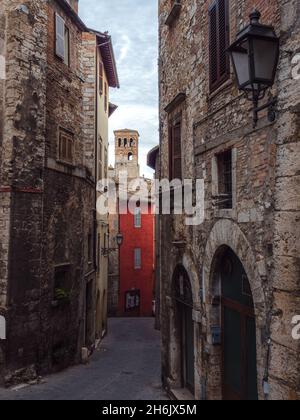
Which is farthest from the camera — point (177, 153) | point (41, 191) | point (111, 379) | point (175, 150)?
point (111, 379)

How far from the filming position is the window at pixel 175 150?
33.1 ft

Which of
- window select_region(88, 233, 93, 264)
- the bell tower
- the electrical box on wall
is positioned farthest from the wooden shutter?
the bell tower

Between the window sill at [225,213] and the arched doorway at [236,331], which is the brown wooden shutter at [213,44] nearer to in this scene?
the window sill at [225,213]

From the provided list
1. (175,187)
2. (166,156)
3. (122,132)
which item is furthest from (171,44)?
(122,132)

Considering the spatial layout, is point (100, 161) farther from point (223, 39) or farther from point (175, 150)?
point (223, 39)

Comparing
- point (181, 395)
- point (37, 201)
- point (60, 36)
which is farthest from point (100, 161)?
point (181, 395)

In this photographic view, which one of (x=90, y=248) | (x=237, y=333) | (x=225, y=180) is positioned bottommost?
(x=237, y=333)

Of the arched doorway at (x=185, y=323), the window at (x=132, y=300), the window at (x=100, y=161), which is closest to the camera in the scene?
the arched doorway at (x=185, y=323)

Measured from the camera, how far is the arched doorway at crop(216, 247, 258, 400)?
21.4 feet

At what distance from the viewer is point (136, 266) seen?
3072 cm

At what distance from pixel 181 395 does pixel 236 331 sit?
10.7ft

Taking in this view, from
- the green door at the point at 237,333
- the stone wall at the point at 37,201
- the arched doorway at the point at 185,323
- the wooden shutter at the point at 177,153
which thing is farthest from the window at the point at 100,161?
the green door at the point at 237,333

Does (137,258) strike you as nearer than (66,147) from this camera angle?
No

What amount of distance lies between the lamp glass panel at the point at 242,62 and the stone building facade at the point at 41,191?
294 inches
